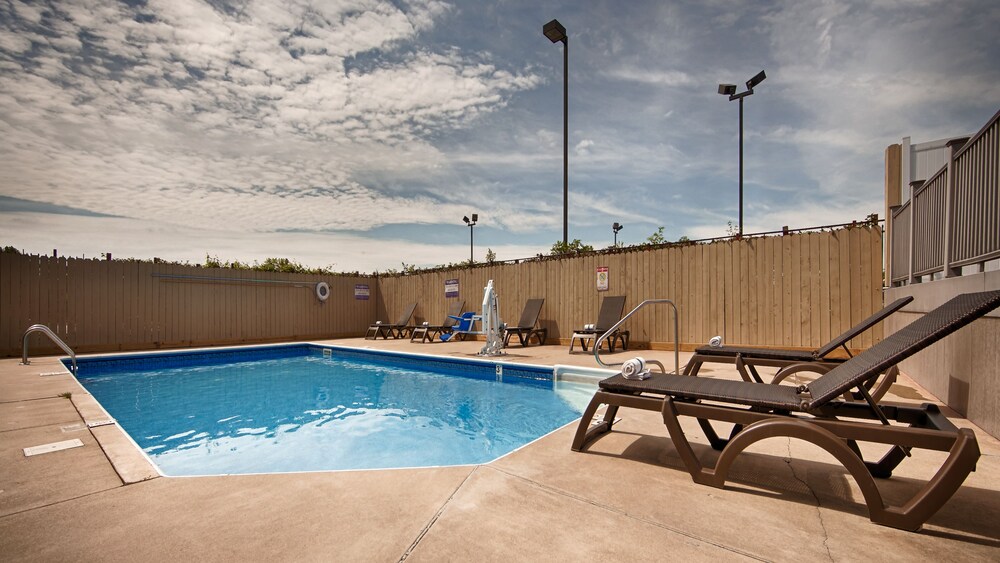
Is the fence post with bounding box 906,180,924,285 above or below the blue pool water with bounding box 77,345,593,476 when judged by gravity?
above

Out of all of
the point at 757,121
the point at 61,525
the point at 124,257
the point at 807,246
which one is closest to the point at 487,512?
the point at 61,525

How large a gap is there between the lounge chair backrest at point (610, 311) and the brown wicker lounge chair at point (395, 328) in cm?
557

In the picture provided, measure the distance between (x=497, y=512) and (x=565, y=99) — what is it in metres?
11.3

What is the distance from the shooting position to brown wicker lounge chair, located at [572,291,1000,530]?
1550 millimetres

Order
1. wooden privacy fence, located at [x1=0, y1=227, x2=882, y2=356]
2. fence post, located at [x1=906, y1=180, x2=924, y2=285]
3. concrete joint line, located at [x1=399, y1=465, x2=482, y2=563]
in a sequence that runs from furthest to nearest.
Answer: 1. wooden privacy fence, located at [x1=0, y1=227, x2=882, y2=356]
2. fence post, located at [x1=906, y1=180, x2=924, y2=285]
3. concrete joint line, located at [x1=399, y1=465, x2=482, y2=563]

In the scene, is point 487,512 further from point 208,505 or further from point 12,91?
point 12,91

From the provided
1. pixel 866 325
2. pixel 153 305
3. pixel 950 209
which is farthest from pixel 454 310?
pixel 950 209

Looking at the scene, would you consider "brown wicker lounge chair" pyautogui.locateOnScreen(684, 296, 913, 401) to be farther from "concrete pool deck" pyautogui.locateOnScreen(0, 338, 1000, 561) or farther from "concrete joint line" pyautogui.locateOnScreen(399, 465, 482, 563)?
"concrete joint line" pyautogui.locateOnScreen(399, 465, 482, 563)

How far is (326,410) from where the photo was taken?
4.76 meters

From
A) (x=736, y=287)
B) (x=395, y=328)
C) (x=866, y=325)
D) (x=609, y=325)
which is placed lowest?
(x=395, y=328)

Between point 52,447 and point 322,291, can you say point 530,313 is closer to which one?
point 322,291

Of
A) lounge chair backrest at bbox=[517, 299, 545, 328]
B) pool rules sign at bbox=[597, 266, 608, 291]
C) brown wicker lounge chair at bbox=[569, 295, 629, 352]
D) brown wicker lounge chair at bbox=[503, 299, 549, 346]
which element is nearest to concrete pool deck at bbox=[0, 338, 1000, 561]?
brown wicker lounge chair at bbox=[569, 295, 629, 352]

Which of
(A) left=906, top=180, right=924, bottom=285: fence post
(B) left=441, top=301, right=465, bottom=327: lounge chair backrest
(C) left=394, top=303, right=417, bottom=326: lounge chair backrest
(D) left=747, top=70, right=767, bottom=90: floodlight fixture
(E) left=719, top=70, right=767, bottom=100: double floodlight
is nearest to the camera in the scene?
(A) left=906, top=180, right=924, bottom=285: fence post

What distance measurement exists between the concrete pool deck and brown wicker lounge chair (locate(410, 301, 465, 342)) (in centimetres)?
801
